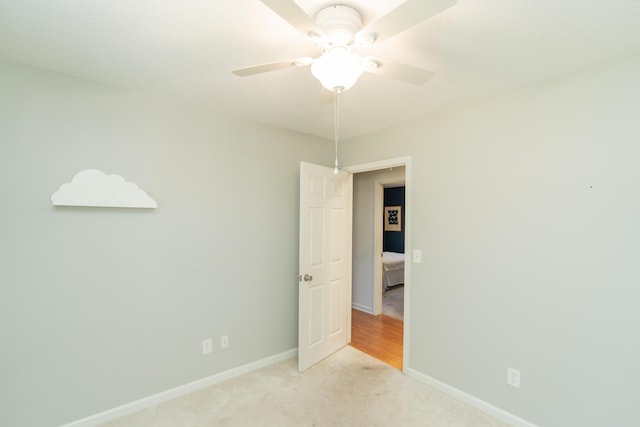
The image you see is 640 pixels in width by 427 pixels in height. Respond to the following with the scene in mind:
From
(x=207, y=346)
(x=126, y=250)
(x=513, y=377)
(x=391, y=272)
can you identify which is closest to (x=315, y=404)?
(x=207, y=346)

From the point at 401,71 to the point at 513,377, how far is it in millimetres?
2166

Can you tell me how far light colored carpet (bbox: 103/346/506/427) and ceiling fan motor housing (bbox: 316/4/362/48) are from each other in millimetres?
2355

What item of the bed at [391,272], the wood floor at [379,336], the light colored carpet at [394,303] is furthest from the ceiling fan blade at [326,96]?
the bed at [391,272]

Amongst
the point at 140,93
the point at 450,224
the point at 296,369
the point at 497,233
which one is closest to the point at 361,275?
the point at 296,369

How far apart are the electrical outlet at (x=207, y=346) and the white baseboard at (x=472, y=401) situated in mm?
1768

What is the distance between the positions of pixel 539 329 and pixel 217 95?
280 cm

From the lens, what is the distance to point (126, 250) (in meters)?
2.11

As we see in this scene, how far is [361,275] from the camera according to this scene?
454 cm

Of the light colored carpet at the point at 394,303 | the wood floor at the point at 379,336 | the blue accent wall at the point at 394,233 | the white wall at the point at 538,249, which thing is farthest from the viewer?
the blue accent wall at the point at 394,233

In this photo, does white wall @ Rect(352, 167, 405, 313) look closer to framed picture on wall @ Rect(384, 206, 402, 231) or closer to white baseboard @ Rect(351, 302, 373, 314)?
white baseboard @ Rect(351, 302, 373, 314)

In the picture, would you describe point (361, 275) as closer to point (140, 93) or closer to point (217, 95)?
point (217, 95)

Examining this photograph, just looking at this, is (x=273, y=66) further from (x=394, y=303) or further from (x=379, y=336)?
(x=394, y=303)

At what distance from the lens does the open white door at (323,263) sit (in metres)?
2.77

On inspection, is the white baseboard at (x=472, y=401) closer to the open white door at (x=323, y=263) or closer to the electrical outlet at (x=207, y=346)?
the open white door at (x=323, y=263)
